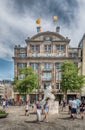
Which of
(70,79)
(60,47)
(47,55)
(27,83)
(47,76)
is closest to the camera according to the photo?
(70,79)

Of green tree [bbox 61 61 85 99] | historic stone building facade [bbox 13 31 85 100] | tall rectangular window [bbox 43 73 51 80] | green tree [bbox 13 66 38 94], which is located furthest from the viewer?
historic stone building facade [bbox 13 31 85 100]

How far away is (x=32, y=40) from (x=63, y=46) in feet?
28.0

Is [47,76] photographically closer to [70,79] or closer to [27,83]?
[27,83]

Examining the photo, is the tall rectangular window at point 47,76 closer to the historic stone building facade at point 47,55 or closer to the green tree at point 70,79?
the historic stone building facade at point 47,55

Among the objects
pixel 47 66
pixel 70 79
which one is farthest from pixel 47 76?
pixel 70 79

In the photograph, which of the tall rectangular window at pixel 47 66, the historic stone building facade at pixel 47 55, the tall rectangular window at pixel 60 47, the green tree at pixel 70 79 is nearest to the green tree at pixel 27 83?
the green tree at pixel 70 79

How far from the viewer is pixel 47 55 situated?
61.0 m

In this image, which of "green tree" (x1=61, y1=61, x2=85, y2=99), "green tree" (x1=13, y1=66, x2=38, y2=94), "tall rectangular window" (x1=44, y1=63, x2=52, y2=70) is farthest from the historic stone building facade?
"green tree" (x1=61, y1=61, x2=85, y2=99)

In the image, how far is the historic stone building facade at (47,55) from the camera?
60.4 m

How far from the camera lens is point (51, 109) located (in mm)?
26078

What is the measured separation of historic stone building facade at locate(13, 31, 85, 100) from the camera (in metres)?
60.4

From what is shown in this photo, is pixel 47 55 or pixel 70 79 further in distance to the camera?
pixel 47 55

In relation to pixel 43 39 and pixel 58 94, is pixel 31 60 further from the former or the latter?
pixel 58 94

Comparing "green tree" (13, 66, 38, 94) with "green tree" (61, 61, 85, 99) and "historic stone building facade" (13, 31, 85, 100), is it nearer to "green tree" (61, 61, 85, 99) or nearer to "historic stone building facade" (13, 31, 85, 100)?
"green tree" (61, 61, 85, 99)
